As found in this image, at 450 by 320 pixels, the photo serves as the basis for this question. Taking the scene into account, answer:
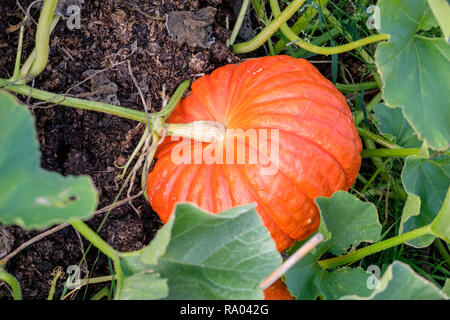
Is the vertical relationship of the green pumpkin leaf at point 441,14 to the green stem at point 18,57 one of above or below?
above

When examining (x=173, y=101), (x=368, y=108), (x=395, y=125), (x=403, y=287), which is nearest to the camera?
(x=403, y=287)

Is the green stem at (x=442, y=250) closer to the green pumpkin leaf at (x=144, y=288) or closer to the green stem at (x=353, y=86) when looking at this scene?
the green stem at (x=353, y=86)

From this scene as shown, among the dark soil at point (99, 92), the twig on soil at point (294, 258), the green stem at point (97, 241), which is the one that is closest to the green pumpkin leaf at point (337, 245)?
the twig on soil at point (294, 258)

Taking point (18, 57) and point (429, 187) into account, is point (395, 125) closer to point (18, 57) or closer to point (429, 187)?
point (429, 187)

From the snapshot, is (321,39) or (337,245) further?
(321,39)

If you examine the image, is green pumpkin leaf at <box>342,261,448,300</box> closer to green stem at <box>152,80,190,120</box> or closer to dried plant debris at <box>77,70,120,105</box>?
green stem at <box>152,80,190,120</box>

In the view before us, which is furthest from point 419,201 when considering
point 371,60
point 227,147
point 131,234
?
point 131,234

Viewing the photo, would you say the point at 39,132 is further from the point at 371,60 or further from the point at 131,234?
the point at 371,60

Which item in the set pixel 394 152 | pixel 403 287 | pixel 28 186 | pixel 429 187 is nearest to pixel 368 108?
pixel 394 152
